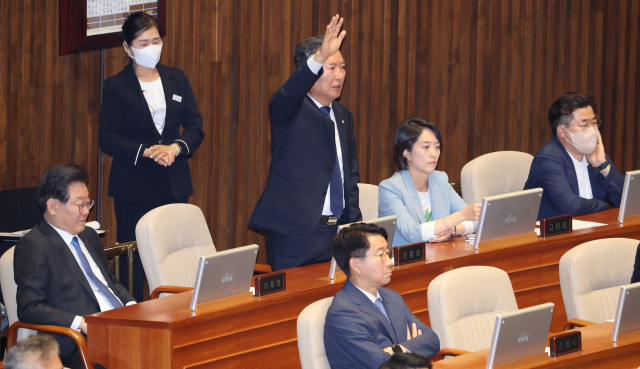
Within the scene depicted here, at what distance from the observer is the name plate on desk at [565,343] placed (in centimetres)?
259

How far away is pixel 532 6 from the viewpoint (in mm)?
6191

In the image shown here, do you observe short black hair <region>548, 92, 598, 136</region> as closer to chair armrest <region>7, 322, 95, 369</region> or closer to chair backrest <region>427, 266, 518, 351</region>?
chair backrest <region>427, 266, 518, 351</region>

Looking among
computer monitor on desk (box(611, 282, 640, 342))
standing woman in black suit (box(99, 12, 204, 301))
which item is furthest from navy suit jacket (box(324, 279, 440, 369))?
standing woman in black suit (box(99, 12, 204, 301))

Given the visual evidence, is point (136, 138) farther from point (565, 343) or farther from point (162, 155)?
point (565, 343)

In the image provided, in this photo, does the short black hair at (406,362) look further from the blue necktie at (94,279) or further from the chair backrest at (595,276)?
the blue necktie at (94,279)

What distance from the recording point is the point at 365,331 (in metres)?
2.63

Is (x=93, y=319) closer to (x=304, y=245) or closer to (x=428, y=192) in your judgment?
(x=304, y=245)

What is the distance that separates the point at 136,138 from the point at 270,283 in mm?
1442

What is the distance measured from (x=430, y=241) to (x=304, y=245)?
0.66m

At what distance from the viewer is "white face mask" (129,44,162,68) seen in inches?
155

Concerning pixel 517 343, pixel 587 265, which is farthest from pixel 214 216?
pixel 517 343

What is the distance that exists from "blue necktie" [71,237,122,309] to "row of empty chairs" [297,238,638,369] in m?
1.01

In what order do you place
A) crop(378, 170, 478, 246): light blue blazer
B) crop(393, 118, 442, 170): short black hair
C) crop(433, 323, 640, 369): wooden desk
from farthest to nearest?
crop(393, 118, 442, 170): short black hair, crop(378, 170, 478, 246): light blue blazer, crop(433, 323, 640, 369): wooden desk

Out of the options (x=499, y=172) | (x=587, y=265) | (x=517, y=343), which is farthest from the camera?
(x=499, y=172)
